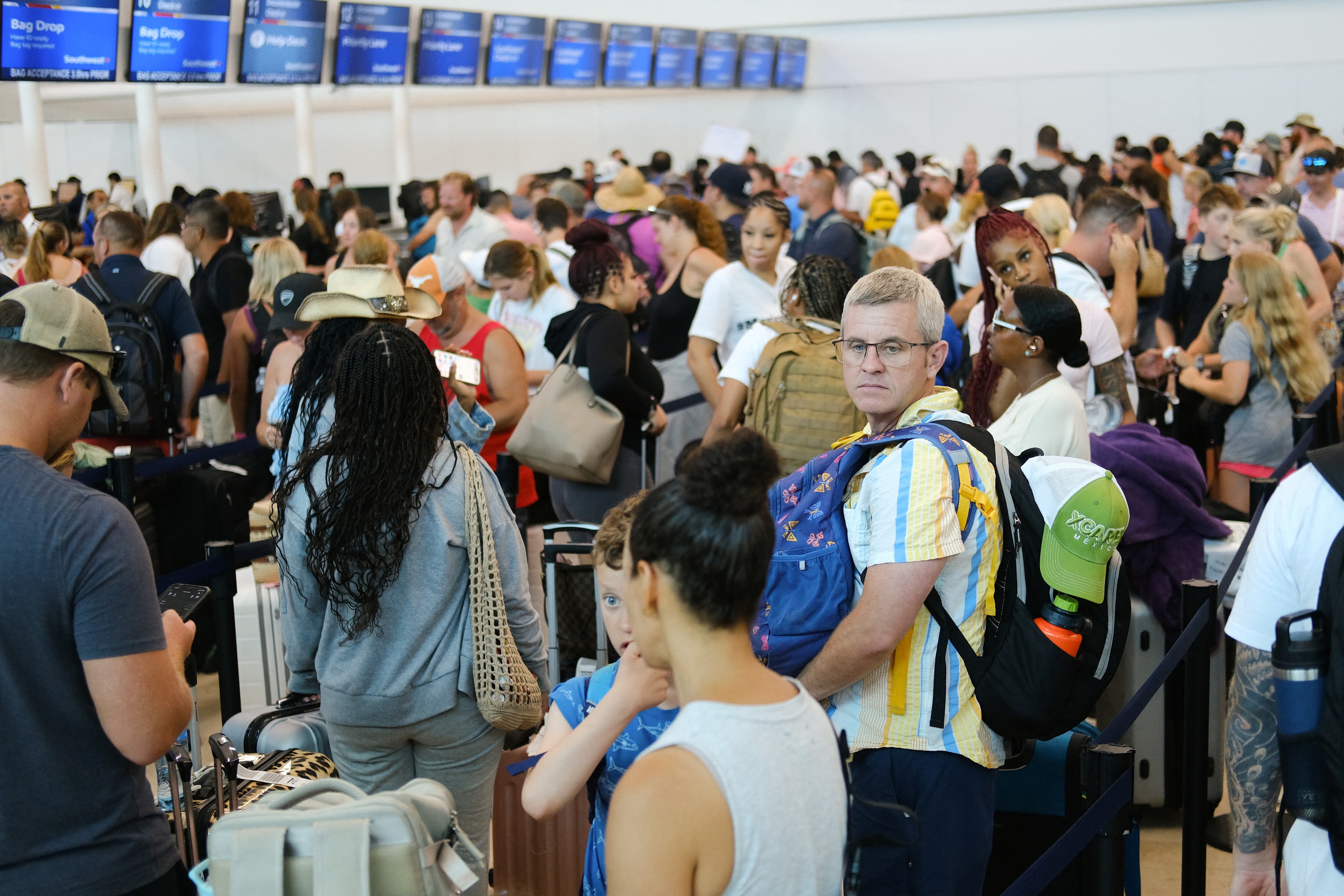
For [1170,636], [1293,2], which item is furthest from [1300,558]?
[1293,2]

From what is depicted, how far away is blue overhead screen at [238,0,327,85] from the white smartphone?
7.27 meters

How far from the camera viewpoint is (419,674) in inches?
99.4

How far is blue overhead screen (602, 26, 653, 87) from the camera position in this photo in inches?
615

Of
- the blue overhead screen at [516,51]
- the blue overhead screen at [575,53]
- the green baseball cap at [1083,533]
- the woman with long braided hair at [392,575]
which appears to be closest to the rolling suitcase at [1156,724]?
the green baseball cap at [1083,533]

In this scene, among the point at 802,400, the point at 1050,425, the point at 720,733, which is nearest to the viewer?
the point at 720,733

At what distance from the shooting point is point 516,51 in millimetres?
13688

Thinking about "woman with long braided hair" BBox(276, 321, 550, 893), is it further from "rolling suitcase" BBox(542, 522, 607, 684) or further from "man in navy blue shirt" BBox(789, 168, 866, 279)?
"man in navy blue shirt" BBox(789, 168, 866, 279)

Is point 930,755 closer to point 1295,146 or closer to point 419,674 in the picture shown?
point 419,674

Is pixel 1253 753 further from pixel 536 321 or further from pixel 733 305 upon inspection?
pixel 536 321

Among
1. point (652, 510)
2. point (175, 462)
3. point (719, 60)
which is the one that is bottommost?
point (175, 462)

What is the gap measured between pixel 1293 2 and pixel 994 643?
1873 centimetres

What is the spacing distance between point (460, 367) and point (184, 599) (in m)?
1.43

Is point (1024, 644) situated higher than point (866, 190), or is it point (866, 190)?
point (866, 190)

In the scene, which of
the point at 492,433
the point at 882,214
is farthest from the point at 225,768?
the point at 882,214
